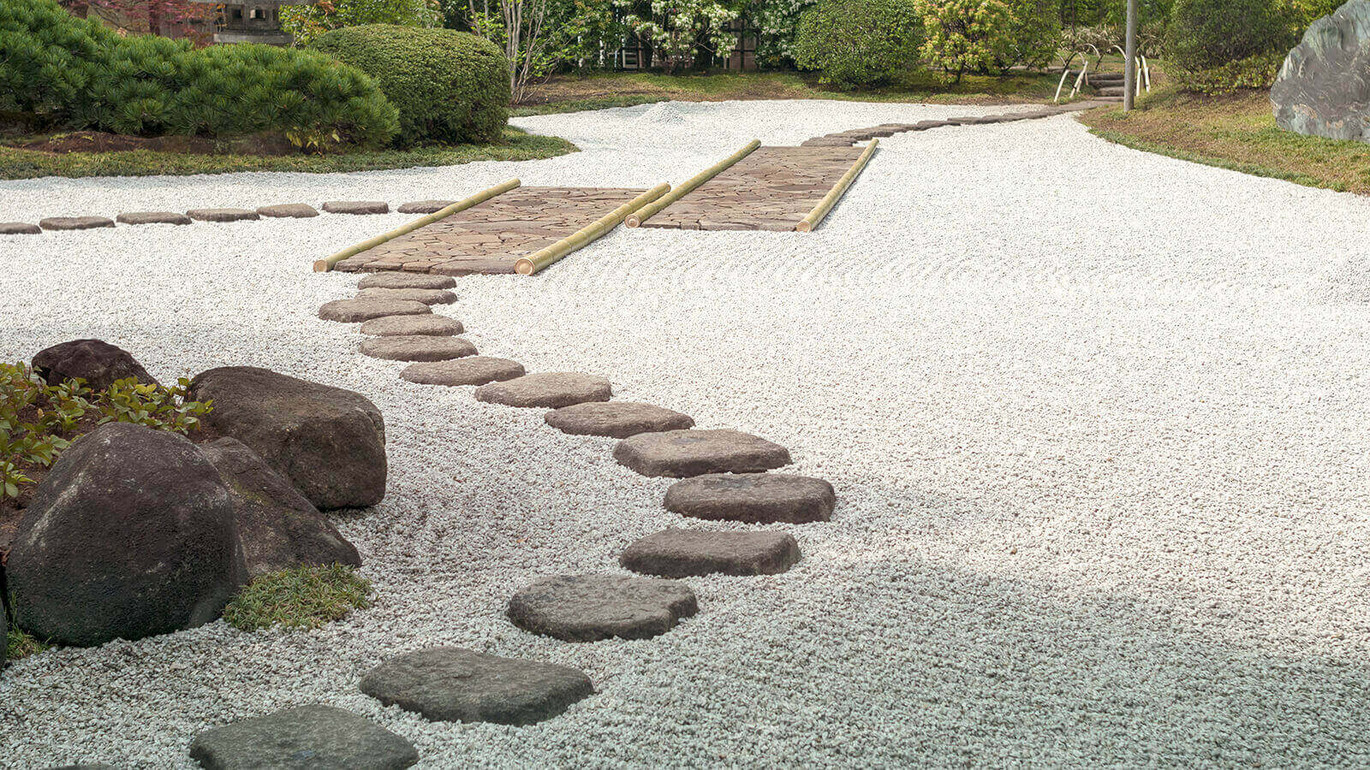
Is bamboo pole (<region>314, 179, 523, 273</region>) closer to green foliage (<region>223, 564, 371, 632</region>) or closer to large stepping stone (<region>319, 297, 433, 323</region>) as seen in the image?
large stepping stone (<region>319, 297, 433, 323</region>)

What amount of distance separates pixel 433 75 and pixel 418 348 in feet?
25.3

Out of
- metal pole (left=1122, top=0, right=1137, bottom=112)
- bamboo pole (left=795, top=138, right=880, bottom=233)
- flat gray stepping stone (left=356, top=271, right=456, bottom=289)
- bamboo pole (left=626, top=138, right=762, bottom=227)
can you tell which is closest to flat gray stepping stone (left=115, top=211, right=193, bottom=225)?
flat gray stepping stone (left=356, top=271, right=456, bottom=289)

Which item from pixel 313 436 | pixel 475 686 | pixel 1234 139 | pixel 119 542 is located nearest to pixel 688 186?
pixel 1234 139

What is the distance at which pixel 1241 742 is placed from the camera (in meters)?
2.27

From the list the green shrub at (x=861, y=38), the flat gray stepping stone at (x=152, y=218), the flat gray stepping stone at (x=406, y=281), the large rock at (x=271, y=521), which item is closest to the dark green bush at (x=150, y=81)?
the flat gray stepping stone at (x=152, y=218)

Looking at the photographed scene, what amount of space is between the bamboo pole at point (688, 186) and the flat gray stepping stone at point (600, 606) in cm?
580

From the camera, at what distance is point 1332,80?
12195mm

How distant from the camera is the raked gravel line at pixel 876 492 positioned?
234 centimetres

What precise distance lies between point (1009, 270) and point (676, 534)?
14.6ft

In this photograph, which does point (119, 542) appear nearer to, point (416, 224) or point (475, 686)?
point (475, 686)

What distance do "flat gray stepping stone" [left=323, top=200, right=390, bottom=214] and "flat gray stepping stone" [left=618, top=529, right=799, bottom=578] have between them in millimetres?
6624

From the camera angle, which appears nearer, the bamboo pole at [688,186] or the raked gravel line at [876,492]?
the raked gravel line at [876,492]

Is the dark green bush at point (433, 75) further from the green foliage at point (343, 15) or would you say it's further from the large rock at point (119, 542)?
the large rock at point (119, 542)

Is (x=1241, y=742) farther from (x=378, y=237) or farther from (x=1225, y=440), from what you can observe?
(x=378, y=237)
